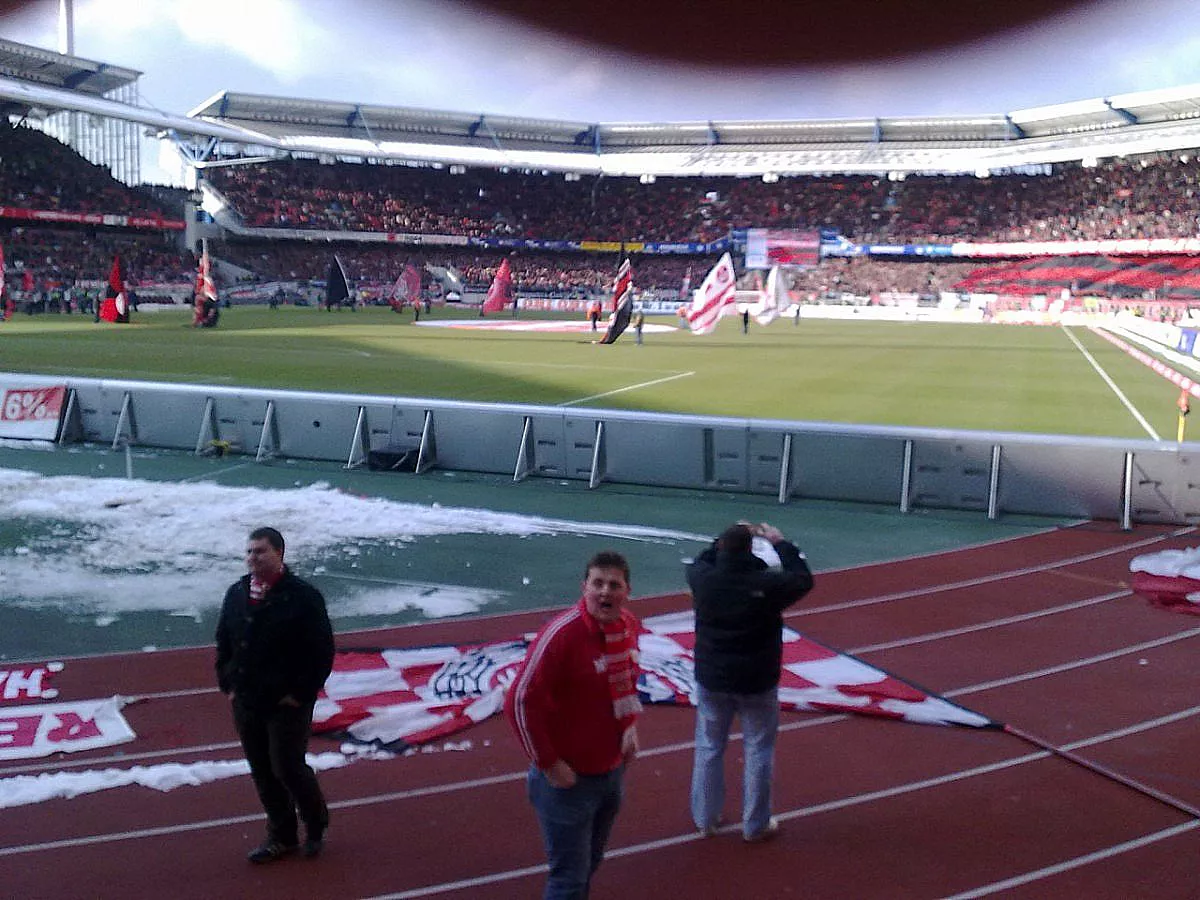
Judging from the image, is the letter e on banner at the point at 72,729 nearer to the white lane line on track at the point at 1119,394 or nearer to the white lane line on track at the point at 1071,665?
the white lane line on track at the point at 1071,665

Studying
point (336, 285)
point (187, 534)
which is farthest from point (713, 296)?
point (336, 285)

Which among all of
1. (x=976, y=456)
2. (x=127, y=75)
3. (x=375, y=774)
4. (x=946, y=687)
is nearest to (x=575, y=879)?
(x=375, y=774)

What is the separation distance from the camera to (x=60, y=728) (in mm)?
7129

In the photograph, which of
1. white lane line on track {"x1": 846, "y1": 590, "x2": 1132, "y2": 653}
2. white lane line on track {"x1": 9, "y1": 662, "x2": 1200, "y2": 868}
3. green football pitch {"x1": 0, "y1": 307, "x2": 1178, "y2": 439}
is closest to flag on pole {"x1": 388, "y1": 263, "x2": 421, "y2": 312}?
green football pitch {"x1": 0, "y1": 307, "x2": 1178, "y2": 439}

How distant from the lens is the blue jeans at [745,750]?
5555mm

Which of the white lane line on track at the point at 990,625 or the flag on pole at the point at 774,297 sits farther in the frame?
the flag on pole at the point at 774,297

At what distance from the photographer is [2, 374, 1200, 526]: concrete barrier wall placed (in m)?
13.9

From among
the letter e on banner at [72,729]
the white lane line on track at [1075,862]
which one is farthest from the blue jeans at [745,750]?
the letter e on banner at [72,729]

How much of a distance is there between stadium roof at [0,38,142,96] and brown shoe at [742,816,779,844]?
75876mm

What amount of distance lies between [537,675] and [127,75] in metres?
82.5

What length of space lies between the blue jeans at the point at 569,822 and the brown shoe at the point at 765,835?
181 cm

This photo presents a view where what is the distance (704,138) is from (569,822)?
326 ft

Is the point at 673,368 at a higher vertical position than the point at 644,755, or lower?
higher

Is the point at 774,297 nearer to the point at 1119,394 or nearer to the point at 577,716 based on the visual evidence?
the point at 1119,394
